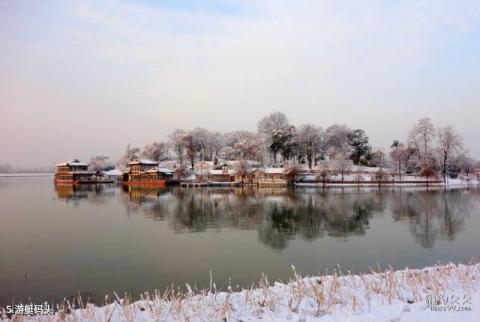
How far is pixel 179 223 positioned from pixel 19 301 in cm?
1233

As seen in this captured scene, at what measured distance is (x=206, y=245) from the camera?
1491cm

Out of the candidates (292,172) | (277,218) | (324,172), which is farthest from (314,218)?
(324,172)

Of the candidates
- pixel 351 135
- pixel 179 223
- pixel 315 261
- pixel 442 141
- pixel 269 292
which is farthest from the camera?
pixel 351 135

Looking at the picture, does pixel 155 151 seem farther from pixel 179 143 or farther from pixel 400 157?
pixel 400 157

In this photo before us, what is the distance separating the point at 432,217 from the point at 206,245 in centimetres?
1406

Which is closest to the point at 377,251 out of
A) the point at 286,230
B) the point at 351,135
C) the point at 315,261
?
the point at 315,261

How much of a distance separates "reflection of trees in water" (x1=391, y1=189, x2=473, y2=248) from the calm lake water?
0.06m

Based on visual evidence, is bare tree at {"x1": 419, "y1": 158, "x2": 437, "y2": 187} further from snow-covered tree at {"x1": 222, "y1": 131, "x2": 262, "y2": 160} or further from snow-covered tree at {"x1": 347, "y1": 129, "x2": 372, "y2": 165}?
snow-covered tree at {"x1": 222, "y1": 131, "x2": 262, "y2": 160}

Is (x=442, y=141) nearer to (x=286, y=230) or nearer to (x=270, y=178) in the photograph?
(x=270, y=178)

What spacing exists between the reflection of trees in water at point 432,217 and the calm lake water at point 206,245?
2.3 inches

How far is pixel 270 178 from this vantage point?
58.1m

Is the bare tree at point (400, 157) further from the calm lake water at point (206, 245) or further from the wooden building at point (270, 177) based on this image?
the calm lake water at point (206, 245)

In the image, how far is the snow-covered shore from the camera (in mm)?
5281

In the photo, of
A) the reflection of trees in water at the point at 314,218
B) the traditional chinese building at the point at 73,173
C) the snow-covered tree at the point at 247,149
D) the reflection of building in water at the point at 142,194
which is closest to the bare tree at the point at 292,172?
the snow-covered tree at the point at 247,149
